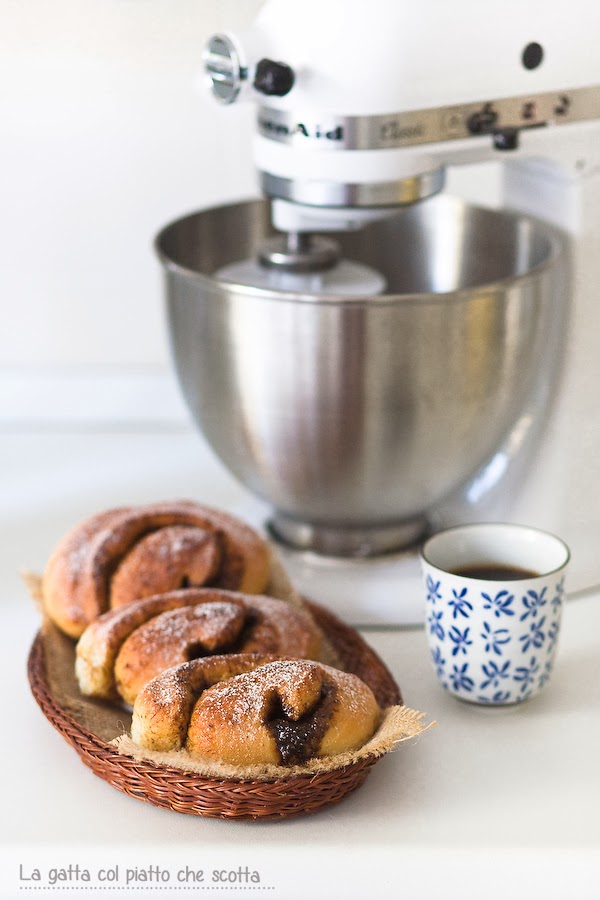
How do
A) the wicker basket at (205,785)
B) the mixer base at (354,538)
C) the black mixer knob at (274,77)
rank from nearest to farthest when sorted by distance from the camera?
the wicker basket at (205,785) < the black mixer knob at (274,77) < the mixer base at (354,538)

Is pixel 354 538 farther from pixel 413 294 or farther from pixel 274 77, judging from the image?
pixel 274 77

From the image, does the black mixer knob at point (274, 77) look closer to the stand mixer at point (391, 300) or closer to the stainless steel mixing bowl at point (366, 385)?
the stand mixer at point (391, 300)

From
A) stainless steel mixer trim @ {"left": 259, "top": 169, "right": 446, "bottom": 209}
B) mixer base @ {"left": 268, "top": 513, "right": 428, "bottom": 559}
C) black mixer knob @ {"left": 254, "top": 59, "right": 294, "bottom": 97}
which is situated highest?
black mixer knob @ {"left": 254, "top": 59, "right": 294, "bottom": 97}

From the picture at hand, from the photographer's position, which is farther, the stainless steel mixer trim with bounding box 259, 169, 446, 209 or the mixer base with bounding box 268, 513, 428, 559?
the mixer base with bounding box 268, 513, 428, 559

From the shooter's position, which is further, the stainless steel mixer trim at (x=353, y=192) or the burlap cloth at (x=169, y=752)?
the stainless steel mixer trim at (x=353, y=192)

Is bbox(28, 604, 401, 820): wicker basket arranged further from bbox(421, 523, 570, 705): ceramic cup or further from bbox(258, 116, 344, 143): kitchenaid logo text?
bbox(258, 116, 344, 143): kitchenaid logo text

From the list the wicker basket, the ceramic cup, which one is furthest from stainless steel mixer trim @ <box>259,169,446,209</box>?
the wicker basket

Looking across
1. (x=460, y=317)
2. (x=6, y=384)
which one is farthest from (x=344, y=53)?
(x=6, y=384)

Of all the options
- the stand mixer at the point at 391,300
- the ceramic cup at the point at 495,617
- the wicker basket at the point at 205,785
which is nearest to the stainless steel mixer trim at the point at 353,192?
the stand mixer at the point at 391,300
